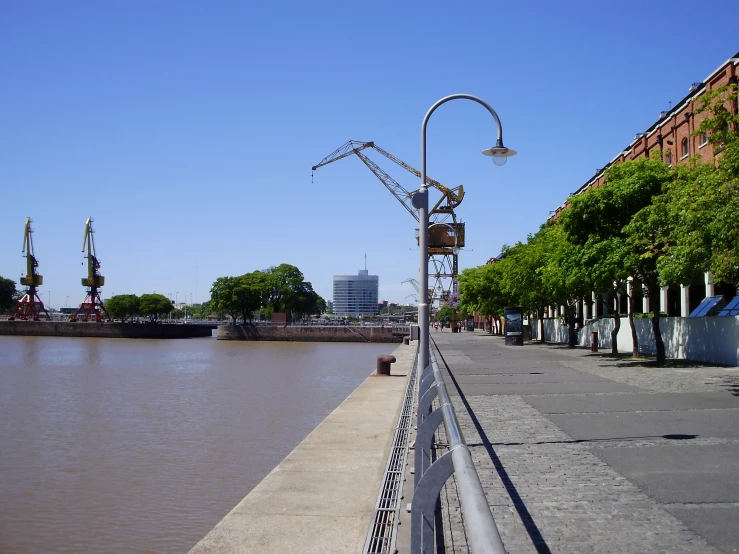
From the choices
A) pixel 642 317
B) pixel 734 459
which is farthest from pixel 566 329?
pixel 734 459

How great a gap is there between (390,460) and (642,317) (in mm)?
31064

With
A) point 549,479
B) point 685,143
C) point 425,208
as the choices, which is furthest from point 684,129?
point 549,479

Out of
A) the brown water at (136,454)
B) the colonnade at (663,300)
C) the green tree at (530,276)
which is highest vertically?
the green tree at (530,276)

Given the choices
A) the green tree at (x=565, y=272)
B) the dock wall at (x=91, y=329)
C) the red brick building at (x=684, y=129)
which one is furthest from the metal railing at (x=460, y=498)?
the dock wall at (x=91, y=329)

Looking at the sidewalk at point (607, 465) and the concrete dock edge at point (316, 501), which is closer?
the sidewalk at point (607, 465)

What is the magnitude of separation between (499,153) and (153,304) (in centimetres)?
17100

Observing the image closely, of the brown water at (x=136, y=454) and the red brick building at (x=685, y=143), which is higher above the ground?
the red brick building at (x=685, y=143)

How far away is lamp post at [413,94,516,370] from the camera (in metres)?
13.5

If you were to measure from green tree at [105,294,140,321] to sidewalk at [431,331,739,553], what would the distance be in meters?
175

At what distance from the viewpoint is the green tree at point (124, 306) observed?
7224 inches

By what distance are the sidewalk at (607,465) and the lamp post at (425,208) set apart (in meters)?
1.94

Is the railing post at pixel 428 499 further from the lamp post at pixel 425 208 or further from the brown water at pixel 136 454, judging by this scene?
the lamp post at pixel 425 208

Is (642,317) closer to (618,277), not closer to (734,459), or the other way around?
(618,277)

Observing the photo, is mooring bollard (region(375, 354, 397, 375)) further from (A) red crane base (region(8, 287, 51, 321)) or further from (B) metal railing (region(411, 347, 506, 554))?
(A) red crane base (region(8, 287, 51, 321))
